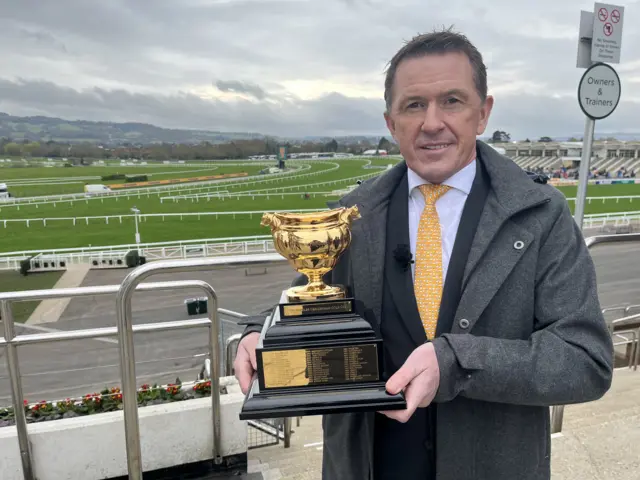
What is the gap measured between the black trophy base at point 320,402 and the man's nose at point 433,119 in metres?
0.65

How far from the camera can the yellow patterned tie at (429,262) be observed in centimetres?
121

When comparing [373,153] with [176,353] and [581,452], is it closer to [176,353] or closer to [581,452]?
[176,353]

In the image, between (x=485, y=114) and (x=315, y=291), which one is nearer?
(x=485, y=114)

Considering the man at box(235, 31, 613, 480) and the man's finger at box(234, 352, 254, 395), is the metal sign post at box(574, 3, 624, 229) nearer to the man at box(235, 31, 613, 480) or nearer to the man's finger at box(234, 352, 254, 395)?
the man at box(235, 31, 613, 480)

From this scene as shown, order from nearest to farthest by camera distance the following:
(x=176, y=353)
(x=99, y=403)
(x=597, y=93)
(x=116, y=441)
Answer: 1. (x=116, y=441)
2. (x=99, y=403)
3. (x=597, y=93)
4. (x=176, y=353)

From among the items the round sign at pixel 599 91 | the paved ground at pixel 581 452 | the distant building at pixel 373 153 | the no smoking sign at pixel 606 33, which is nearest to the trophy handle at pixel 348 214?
the paved ground at pixel 581 452

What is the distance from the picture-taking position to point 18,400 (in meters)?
2.22

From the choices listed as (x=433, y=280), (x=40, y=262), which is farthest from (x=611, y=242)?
(x=40, y=262)

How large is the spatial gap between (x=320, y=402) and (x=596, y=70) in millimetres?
3460

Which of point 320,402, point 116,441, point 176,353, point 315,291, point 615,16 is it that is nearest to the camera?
point 320,402

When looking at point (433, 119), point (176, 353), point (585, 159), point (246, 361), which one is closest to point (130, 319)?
point (246, 361)

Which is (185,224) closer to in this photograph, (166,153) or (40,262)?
(40,262)

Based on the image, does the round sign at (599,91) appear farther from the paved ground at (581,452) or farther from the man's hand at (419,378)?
the man's hand at (419,378)

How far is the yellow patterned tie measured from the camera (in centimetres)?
121
